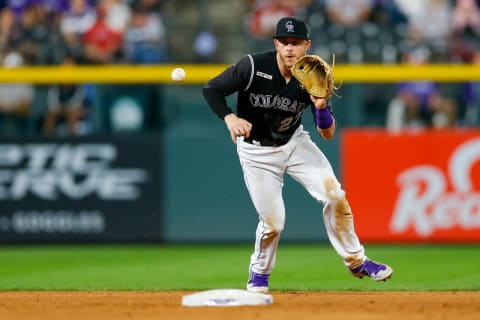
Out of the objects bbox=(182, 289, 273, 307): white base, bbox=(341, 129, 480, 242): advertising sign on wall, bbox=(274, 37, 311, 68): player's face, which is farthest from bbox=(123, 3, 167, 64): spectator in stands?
bbox=(182, 289, 273, 307): white base

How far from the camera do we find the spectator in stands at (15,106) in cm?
1373

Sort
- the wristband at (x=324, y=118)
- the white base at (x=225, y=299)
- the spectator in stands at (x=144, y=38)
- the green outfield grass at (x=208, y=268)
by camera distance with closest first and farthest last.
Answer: the white base at (x=225, y=299) < the wristband at (x=324, y=118) < the green outfield grass at (x=208, y=268) < the spectator in stands at (x=144, y=38)

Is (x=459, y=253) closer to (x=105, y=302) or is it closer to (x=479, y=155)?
(x=479, y=155)

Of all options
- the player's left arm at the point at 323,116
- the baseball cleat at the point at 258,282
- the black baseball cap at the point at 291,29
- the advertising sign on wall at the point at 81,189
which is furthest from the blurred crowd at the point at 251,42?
the black baseball cap at the point at 291,29

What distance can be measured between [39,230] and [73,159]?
102 centimetres

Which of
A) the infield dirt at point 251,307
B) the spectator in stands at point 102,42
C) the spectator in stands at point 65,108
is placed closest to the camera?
the infield dirt at point 251,307

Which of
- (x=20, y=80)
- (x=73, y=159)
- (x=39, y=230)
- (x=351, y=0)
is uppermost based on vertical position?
(x=351, y=0)

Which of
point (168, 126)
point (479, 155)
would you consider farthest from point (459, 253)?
point (168, 126)

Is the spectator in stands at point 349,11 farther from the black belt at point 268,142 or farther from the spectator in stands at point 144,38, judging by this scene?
the black belt at point 268,142

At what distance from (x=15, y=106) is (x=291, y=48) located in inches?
267

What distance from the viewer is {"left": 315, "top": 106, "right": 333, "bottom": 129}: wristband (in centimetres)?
783

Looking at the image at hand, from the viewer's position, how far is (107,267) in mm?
11320

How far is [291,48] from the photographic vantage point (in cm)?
784

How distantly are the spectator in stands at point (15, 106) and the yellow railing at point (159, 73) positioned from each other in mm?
102
